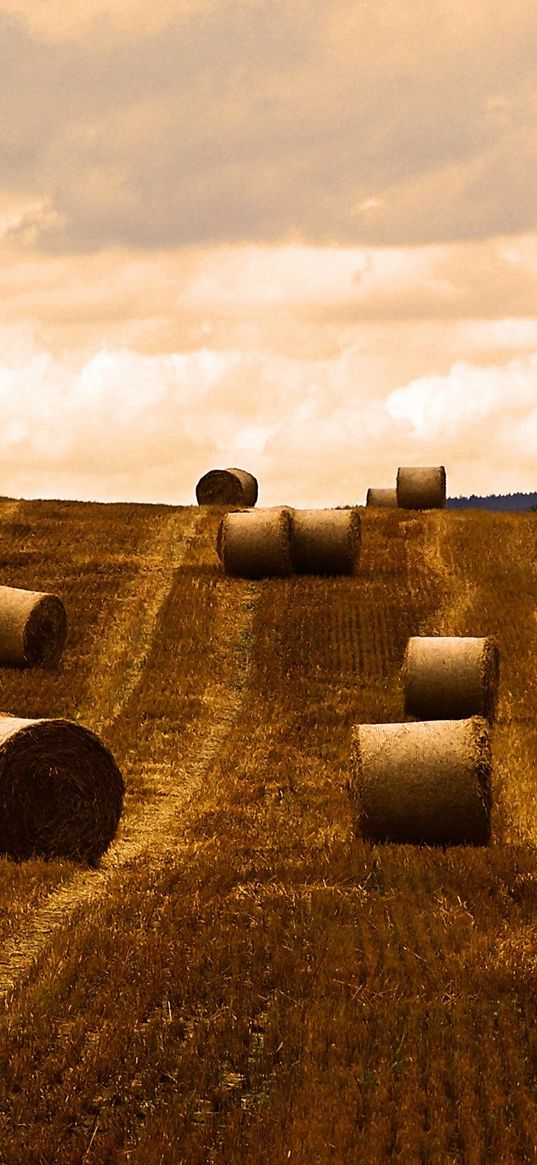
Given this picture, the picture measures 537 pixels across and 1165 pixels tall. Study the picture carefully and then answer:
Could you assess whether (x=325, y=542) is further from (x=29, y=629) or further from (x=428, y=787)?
(x=428, y=787)

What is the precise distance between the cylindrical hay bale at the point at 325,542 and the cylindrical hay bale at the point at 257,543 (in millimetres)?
567

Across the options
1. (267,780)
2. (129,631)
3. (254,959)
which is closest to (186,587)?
(129,631)

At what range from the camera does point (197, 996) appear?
11.4m

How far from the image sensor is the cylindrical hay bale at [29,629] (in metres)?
28.9

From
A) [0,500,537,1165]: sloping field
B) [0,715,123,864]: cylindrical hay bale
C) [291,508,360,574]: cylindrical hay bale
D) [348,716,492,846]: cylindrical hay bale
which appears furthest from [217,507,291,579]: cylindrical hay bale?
[348,716,492,846]: cylindrical hay bale

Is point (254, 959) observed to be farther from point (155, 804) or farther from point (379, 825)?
point (155, 804)

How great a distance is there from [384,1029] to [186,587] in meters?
25.3

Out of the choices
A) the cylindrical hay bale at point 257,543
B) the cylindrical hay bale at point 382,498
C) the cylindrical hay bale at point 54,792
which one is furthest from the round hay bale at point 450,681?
the cylindrical hay bale at point 382,498

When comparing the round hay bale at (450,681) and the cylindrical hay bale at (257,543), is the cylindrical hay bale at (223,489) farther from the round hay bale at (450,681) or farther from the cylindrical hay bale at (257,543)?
the round hay bale at (450,681)

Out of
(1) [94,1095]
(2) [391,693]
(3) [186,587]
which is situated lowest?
(1) [94,1095]

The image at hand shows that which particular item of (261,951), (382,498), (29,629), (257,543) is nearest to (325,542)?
(257,543)

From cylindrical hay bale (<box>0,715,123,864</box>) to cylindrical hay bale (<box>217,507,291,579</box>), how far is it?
1739 centimetres

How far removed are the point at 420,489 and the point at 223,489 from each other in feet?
25.2

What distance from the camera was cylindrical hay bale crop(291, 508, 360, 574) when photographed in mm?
35312
